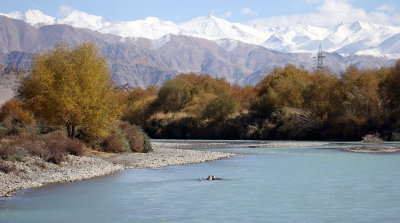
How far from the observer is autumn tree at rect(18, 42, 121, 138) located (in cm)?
3212

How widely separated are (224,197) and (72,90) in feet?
52.5

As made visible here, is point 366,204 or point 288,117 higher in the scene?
point 288,117

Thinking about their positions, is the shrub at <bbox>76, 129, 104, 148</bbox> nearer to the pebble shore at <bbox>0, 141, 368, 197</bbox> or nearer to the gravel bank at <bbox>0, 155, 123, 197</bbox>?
the pebble shore at <bbox>0, 141, 368, 197</bbox>

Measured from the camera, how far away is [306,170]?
2705 centimetres

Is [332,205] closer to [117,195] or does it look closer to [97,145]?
[117,195]

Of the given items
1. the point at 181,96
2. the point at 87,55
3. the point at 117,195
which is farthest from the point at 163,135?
the point at 117,195

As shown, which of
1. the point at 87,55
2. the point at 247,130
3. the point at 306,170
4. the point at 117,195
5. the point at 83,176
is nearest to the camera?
the point at 117,195

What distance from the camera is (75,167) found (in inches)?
1009

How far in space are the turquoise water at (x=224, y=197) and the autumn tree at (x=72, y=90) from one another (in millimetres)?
6952

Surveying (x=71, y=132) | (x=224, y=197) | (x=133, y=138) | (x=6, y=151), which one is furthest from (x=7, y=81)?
(x=224, y=197)

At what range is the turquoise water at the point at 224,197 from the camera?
1563 cm

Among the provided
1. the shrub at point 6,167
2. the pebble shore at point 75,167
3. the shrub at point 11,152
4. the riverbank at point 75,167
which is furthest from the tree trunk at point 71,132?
the shrub at point 6,167

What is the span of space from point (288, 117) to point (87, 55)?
30.7 metres

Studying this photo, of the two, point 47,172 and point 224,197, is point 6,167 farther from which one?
point 224,197
